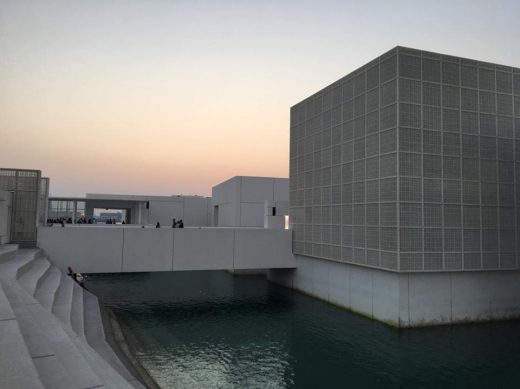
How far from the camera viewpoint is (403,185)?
60.4 feet

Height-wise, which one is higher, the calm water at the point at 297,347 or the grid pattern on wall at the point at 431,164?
the grid pattern on wall at the point at 431,164

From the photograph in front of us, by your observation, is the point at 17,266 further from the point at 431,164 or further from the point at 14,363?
the point at 431,164

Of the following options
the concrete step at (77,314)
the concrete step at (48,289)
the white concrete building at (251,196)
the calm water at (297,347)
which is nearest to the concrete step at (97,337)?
the concrete step at (77,314)

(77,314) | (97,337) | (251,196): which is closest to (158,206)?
(251,196)

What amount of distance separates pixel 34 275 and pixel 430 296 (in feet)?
56.9

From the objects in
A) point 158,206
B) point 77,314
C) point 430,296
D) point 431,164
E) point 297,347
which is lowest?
point 297,347

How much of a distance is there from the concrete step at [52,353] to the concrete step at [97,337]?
2646 mm

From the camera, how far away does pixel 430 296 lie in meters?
19.0

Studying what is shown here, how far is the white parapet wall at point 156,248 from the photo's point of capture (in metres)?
23.1

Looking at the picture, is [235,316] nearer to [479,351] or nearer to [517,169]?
[479,351]

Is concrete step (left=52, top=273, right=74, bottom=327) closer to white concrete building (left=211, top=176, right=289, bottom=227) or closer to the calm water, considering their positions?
the calm water

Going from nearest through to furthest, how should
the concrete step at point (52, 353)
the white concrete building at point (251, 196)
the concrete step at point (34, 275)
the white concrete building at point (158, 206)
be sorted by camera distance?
1. the concrete step at point (52, 353)
2. the concrete step at point (34, 275)
3. the white concrete building at point (251, 196)
4. the white concrete building at point (158, 206)

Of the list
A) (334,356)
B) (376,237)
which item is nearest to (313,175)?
(376,237)

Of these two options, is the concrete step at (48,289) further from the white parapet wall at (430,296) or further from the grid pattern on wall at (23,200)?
the white parapet wall at (430,296)
